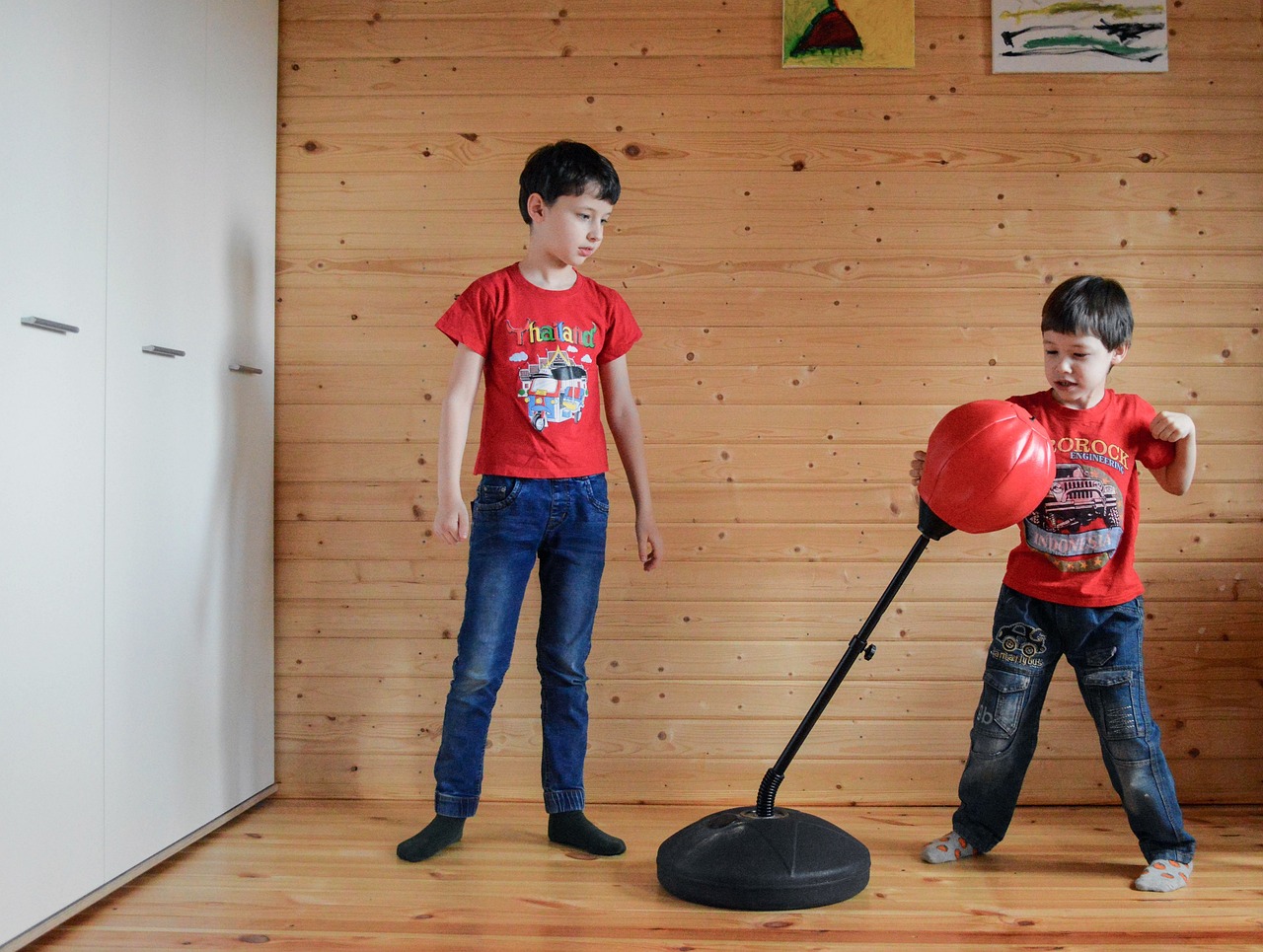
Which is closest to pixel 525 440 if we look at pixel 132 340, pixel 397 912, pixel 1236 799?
pixel 132 340

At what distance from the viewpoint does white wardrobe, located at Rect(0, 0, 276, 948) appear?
140 centimetres

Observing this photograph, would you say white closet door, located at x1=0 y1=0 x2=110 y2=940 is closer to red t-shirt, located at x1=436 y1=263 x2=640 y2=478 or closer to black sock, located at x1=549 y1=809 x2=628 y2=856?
red t-shirt, located at x1=436 y1=263 x2=640 y2=478

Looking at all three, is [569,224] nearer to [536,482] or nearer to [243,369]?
[536,482]

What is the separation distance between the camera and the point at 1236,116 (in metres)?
2.19

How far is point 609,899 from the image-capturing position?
5.26 feet

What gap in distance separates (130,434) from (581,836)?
1076mm

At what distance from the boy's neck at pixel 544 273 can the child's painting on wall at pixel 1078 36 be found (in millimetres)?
1123

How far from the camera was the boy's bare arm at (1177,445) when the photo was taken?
170 cm

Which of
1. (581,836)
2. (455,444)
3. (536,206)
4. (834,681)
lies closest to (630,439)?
(455,444)

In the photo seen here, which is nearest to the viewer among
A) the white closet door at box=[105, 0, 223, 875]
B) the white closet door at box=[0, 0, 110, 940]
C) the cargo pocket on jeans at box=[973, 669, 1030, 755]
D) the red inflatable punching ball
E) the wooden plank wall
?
the white closet door at box=[0, 0, 110, 940]

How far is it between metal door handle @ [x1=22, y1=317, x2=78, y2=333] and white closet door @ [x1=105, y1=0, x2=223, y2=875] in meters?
0.13

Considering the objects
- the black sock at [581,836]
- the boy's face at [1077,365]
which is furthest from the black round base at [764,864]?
the boy's face at [1077,365]

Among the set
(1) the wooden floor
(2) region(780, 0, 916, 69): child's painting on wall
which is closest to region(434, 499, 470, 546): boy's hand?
(1) the wooden floor

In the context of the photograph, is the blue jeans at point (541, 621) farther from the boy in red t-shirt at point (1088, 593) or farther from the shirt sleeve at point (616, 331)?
the boy in red t-shirt at point (1088, 593)
